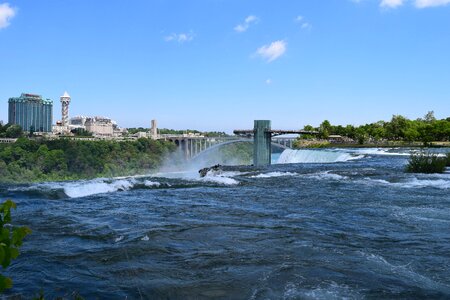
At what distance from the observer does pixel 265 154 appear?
107 feet

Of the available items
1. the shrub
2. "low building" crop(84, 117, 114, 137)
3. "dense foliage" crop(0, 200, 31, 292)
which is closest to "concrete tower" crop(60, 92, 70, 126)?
"low building" crop(84, 117, 114, 137)

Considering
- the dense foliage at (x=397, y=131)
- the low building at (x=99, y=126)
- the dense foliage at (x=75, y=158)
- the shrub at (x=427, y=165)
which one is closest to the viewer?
the shrub at (x=427, y=165)

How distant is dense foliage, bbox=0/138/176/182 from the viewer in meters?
54.0

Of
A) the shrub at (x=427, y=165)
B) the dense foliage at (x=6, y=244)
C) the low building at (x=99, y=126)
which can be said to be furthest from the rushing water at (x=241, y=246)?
the low building at (x=99, y=126)

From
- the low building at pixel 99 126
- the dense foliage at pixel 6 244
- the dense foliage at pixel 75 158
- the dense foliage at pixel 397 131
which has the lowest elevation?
the dense foliage at pixel 75 158

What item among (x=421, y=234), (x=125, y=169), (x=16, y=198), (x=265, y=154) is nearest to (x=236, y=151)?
(x=125, y=169)

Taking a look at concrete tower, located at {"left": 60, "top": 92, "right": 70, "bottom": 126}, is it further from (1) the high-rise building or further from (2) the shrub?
(2) the shrub

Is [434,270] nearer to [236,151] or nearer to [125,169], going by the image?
[125,169]

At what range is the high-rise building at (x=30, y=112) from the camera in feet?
417

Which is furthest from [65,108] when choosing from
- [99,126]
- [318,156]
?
[318,156]

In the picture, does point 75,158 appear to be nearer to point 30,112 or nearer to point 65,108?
point 30,112

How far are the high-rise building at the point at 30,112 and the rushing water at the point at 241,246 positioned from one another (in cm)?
12368

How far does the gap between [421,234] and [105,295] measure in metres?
5.82

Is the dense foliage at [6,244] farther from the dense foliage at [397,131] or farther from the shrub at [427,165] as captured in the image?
the dense foliage at [397,131]
